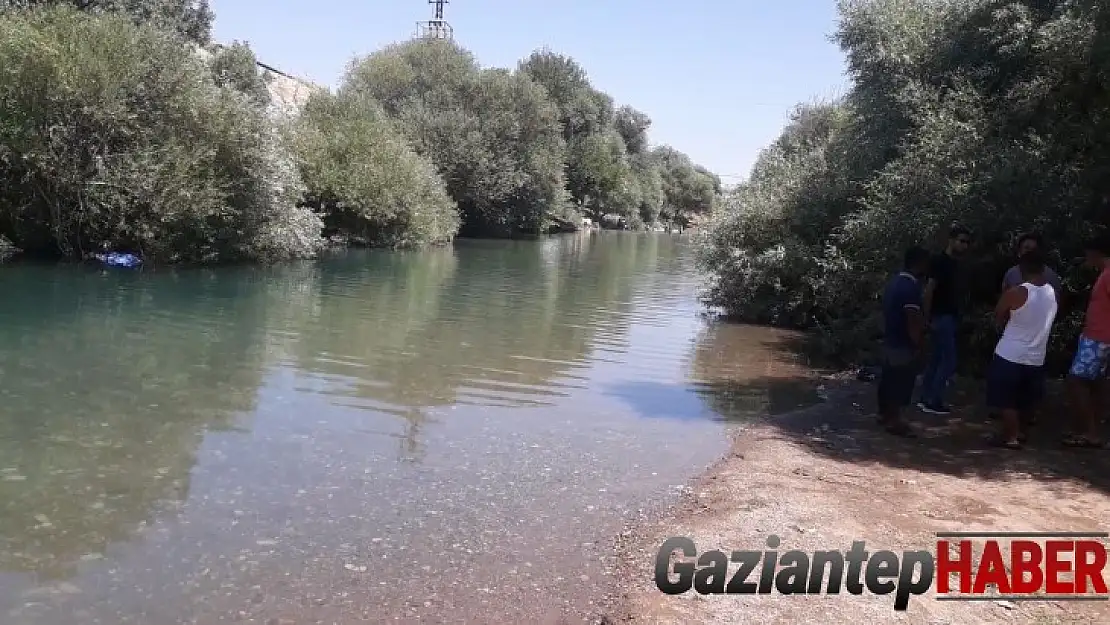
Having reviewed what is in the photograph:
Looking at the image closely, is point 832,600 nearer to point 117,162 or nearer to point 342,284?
point 342,284

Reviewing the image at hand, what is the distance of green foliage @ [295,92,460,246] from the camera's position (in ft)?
123

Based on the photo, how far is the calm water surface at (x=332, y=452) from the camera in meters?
5.31

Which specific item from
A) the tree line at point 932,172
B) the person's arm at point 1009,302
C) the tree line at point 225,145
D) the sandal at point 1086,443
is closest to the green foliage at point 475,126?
the tree line at point 225,145

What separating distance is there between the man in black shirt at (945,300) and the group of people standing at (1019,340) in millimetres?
24

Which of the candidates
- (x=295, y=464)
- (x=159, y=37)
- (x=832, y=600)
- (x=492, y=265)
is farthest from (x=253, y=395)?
(x=492, y=265)

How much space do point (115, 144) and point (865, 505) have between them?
24837 millimetres

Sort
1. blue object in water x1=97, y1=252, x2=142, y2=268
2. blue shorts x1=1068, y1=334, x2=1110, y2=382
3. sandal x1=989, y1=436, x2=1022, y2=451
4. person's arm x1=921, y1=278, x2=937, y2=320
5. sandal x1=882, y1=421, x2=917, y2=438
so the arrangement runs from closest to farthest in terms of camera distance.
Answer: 1. blue shorts x1=1068, y1=334, x2=1110, y2=382
2. sandal x1=989, y1=436, x2=1022, y2=451
3. sandal x1=882, y1=421, x2=917, y2=438
4. person's arm x1=921, y1=278, x2=937, y2=320
5. blue object in water x1=97, y1=252, x2=142, y2=268

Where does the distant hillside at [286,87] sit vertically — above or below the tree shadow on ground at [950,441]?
above

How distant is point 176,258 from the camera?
26422mm

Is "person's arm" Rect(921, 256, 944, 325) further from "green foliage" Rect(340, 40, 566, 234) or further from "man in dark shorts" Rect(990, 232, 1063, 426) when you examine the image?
"green foliage" Rect(340, 40, 566, 234)

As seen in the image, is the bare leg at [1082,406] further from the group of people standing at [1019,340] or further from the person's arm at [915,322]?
the person's arm at [915,322]

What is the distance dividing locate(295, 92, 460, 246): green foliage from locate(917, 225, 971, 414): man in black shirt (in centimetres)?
3121

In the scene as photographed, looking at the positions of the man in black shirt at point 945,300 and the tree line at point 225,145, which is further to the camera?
the tree line at point 225,145

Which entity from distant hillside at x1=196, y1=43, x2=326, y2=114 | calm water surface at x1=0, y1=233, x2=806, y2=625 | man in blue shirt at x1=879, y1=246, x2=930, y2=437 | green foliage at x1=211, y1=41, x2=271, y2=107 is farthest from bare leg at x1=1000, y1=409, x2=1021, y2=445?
distant hillside at x1=196, y1=43, x2=326, y2=114
